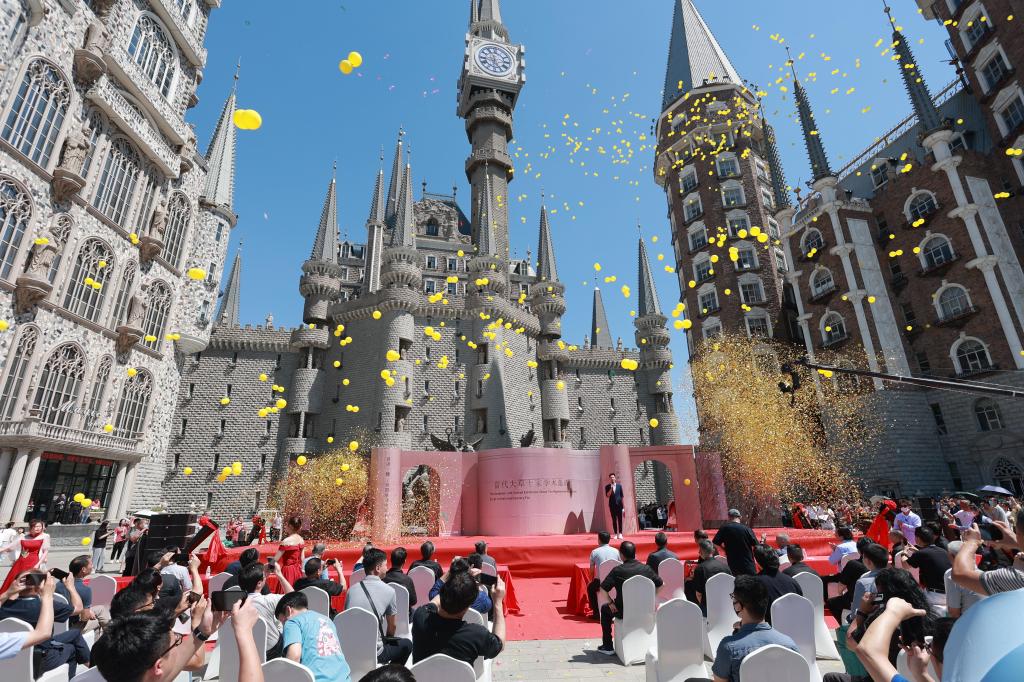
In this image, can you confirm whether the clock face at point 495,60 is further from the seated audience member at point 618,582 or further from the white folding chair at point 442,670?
the white folding chair at point 442,670

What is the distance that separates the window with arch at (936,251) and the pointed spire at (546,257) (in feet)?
95.1

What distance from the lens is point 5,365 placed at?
71.3ft

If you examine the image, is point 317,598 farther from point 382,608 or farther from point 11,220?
point 11,220

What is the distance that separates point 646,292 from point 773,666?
50390 mm

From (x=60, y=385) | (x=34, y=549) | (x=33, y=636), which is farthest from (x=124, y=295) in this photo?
(x=33, y=636)

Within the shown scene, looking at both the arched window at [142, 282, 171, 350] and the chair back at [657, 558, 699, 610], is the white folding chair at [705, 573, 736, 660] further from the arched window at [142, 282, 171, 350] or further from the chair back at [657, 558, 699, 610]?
the arched window at [142, 282, 171, 350]

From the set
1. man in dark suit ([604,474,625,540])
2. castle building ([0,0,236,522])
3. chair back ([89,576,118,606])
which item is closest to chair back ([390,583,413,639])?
chair back ([89,576,118,606])

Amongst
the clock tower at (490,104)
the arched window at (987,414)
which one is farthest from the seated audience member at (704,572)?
the clock tower at (490,104)

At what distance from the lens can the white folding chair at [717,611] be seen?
23.0ft

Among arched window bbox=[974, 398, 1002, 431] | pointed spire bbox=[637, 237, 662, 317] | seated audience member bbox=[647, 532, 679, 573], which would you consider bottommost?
seated audience member bbox=[647, 532, 679, 573]

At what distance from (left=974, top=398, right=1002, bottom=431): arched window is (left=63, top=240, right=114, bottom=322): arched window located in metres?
43.9

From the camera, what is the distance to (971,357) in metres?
26.1

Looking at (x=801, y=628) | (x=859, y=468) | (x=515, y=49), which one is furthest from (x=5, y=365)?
(x=515, y=49)

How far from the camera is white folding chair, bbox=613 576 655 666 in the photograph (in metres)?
7.02
